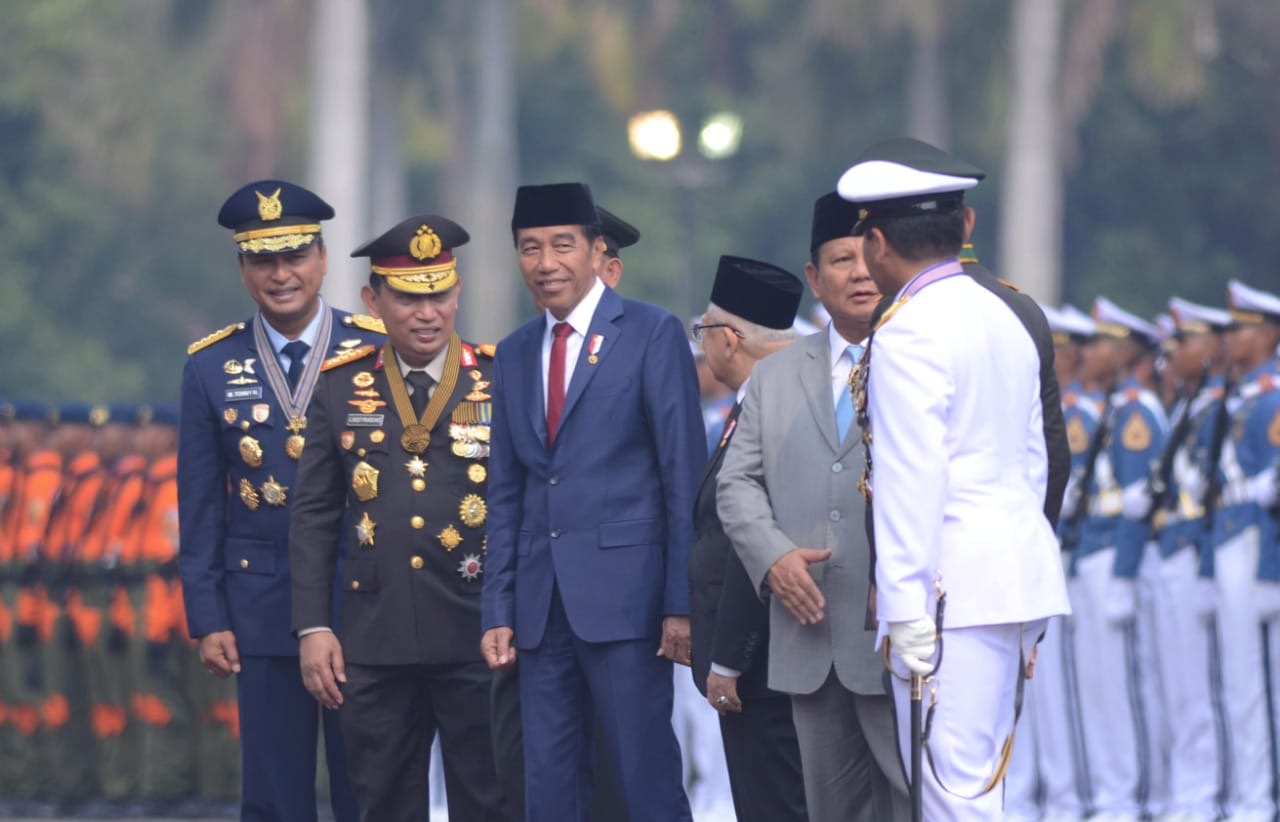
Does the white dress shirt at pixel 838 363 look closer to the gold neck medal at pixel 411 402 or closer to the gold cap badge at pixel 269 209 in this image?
the gold neck medal at pixel 411 402

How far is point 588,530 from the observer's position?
7180 mm

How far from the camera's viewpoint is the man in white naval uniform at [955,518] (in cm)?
583

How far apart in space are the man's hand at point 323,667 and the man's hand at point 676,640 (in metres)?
1.02

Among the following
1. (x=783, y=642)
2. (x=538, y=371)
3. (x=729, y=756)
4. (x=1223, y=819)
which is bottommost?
(x=1223, y=819)

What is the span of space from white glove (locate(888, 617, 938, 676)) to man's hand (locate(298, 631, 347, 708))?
2.26 m

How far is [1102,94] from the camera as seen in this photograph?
119 ft

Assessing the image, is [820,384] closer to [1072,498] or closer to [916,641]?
[916,641]

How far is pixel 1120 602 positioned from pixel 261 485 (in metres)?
5.36

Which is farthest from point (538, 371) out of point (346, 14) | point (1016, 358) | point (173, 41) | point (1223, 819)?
point (173, 41)

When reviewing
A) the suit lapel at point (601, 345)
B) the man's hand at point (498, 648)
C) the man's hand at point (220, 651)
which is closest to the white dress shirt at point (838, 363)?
the suit lapel at point (601, 345)

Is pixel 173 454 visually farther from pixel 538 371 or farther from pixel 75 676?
pixel 538 371

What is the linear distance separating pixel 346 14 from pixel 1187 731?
77.9 feet

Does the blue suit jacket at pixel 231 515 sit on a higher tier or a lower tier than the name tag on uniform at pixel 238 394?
lower

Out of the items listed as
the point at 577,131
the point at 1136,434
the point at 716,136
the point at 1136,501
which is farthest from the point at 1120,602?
the point at 577,131
